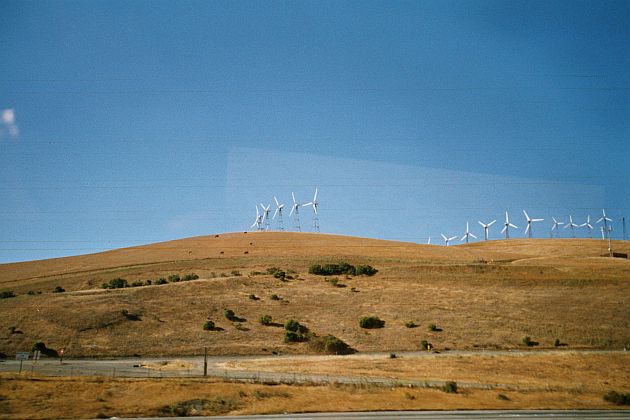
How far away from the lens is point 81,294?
81.2 m

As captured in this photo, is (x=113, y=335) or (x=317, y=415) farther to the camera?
(x=113, y=335)

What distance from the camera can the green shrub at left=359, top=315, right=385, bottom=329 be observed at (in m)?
71.4

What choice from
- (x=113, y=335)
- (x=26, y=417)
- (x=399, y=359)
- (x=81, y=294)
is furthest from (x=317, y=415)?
(x=81, y=294)

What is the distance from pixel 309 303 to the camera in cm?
8100

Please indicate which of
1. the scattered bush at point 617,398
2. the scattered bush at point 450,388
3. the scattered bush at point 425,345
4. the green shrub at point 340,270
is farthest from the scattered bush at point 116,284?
the scattered bush at point 617,398

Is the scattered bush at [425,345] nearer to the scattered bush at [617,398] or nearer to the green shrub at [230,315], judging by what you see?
the scattered bush at [617,398]

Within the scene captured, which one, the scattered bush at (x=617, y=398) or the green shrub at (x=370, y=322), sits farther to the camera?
the green shrub at (x=370, y=322)

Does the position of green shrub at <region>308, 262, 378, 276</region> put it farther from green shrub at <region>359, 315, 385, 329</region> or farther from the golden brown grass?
the golden brown grass

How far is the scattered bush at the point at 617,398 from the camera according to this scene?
41.1 m

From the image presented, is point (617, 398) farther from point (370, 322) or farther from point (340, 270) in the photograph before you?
point (340, 270)

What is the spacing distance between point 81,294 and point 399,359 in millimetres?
54491

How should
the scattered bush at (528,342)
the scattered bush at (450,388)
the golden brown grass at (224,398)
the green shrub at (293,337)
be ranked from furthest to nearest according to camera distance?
the green shrub at (293,337) → the scattered bush at (528,342) → the scattered bush at (450,388) → the golden brown grass at (224,398)

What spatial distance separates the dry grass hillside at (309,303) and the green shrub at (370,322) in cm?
102

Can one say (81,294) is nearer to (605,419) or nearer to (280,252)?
(280,252)
